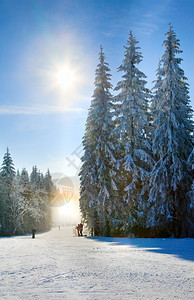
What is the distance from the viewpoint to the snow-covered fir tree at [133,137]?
761 inches

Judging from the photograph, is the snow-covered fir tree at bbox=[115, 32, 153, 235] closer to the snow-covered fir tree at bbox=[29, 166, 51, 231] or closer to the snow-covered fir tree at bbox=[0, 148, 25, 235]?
the snow-covered fir tree at bbox=[0, 148, 25, 235]

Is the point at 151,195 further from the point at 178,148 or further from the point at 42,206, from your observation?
the point at 42,206

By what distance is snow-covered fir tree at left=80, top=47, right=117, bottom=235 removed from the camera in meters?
20.9

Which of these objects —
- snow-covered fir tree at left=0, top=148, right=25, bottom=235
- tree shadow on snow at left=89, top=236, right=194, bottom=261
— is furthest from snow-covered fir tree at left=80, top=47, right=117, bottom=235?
snow-covered fir tree at left=0, top=148, right=25, bottom=235

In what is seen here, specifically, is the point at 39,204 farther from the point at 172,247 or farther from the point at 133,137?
the point at 172,247

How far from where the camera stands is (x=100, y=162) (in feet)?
72.3

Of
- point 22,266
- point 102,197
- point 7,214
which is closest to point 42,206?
point 7,214

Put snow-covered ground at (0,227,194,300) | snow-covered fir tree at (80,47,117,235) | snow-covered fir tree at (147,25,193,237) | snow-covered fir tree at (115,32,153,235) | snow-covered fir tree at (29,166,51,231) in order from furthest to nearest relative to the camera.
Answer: snow-covered fir tree at (29,166,51,231)
snow-covered fir tree at (80,47,117,235)
snow-covered fir tree at (115,32,153,235)
snow-covered fir tree at (147,25,193,237)
snow-covered ground at (0,227,194,300)

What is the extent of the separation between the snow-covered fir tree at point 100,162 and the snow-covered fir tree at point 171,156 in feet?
13.5

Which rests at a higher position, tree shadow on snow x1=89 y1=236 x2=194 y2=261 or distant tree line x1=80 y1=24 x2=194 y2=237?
distant tree line x1=80 y1=24 x2=194 y2=237

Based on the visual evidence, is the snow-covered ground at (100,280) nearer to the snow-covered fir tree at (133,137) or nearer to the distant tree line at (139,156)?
the distant tree line at (139,156)

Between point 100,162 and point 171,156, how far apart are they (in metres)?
6.55

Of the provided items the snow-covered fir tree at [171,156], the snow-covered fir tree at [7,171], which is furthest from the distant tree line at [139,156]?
the snow-covered fir tree at [7,171]

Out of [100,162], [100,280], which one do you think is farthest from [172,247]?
[100,162]
